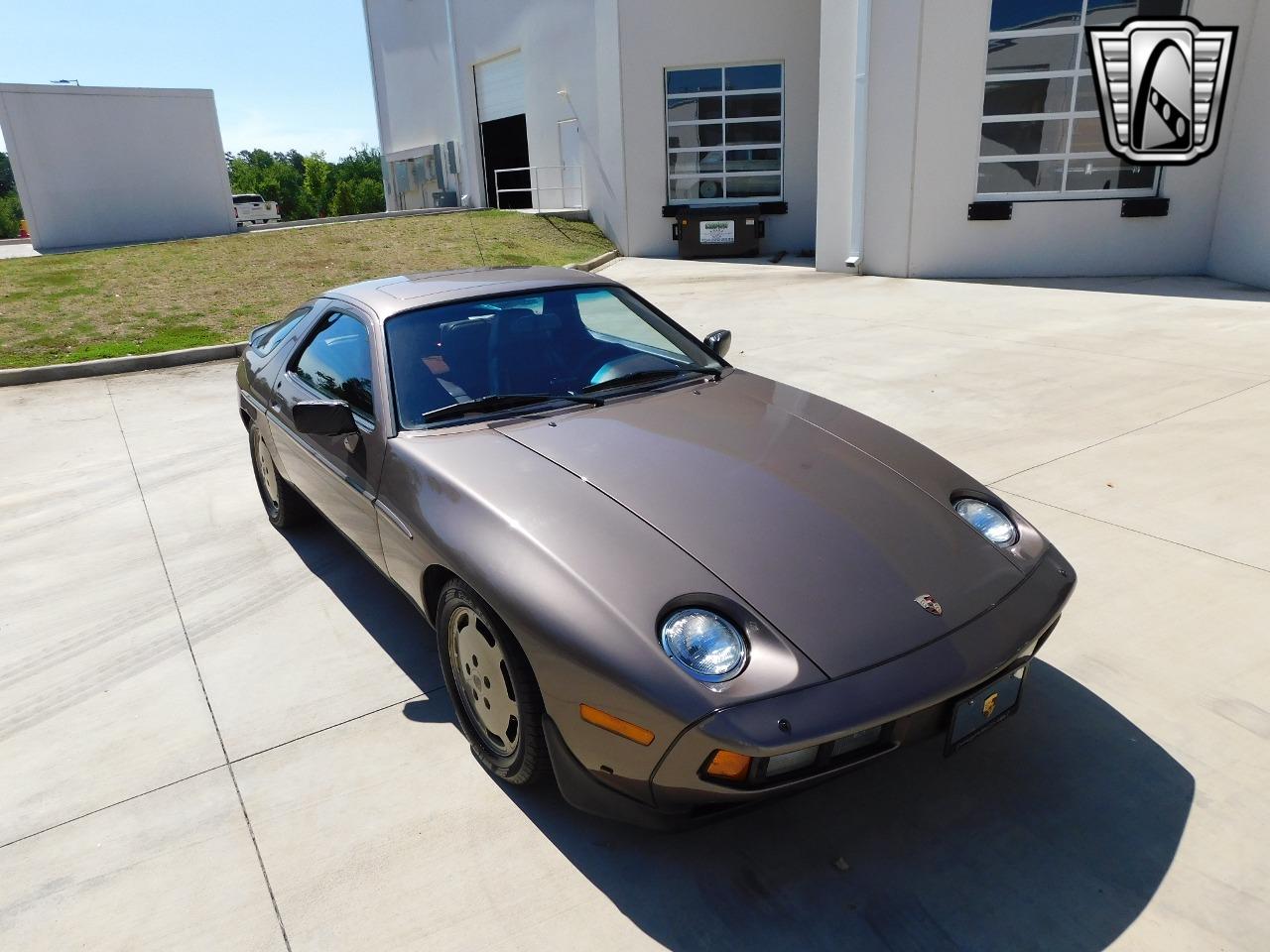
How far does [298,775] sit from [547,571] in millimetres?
1192

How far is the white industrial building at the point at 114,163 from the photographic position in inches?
766

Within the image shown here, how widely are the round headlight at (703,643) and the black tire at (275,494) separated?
2.96 metres

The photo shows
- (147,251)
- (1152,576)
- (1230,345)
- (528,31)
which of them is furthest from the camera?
(528,31)

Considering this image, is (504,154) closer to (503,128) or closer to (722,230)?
(503,128)

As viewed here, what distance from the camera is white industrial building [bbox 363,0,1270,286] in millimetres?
11125

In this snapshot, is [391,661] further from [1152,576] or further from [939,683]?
[1152,576]

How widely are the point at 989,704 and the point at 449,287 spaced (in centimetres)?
265

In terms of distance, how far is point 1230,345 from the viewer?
7.34 m

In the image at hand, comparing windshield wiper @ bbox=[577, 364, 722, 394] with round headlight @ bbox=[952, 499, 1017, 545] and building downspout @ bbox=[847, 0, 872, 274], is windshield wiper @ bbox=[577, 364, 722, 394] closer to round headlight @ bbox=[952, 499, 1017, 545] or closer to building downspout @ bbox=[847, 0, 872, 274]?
round headlight @ bbox=[952, 499, 1017, 545]

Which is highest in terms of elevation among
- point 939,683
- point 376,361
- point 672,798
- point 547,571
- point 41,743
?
point 376,361

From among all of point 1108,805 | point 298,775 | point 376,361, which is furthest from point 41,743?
point 1108,805

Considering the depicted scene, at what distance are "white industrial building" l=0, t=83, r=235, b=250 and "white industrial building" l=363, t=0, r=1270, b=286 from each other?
7.95 metres

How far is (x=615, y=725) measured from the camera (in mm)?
2082

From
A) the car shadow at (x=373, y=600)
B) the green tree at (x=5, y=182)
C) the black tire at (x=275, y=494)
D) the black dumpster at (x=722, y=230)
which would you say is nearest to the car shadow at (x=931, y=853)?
the car shadow at (x=373, y=600)
